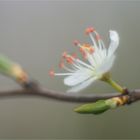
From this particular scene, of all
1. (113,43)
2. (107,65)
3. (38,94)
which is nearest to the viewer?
(38,94)

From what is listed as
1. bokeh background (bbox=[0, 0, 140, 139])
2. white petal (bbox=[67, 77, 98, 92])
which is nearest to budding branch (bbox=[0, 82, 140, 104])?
white petal (bbox=[67, 77, 98, 92])

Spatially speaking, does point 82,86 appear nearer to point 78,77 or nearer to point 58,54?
point 78,77

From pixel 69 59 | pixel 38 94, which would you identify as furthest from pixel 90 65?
pixel 38 94

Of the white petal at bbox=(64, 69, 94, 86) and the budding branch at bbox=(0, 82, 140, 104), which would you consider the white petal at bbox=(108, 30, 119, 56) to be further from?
the budding branch at bbox=(0, 82, 140, 104)

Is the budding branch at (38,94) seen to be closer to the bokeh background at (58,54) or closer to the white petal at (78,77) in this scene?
the white petal at (78,77)

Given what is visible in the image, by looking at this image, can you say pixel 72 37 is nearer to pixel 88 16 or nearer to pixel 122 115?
pixel 88 16

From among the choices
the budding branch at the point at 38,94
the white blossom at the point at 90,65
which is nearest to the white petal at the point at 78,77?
the white blossom at the point at 90,65
